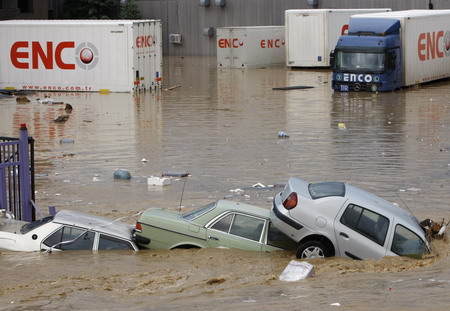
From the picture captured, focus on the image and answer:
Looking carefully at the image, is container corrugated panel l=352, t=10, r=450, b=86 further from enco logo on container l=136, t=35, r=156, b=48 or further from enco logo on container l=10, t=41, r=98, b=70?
enco logo on container l=10, t=41, r=98, b=70

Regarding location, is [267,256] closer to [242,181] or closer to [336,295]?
[336,295]

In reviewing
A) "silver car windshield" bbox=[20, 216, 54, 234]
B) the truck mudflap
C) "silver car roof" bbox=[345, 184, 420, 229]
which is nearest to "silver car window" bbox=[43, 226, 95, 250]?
"silver car windshield" bbox=[20, 216, 54, 234]

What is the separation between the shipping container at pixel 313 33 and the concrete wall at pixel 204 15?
301 inches

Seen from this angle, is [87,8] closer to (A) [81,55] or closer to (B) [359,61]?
(A) [81,55]

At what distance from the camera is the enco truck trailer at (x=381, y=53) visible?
37531mm

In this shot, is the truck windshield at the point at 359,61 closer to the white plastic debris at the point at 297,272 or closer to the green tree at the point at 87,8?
the white plastic debris at the point at 297,272

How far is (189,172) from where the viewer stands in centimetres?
2036

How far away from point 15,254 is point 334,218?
4.23m

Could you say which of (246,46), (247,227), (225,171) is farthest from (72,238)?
(246,46)

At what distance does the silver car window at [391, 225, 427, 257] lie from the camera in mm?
12125

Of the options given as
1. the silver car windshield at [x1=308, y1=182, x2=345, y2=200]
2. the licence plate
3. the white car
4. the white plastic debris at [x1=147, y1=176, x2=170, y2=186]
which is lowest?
the white plastic debris at [x1=147, y1=176, x2=170, y2=186]

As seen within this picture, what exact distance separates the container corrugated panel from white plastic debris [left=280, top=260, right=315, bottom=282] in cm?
2851

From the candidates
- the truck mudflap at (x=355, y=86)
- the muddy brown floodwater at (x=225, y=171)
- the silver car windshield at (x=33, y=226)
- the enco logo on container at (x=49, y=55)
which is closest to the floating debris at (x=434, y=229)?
the muddy brown floodwater at (x=225, y=171)

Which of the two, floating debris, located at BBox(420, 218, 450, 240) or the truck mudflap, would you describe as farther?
the truck mudflap
